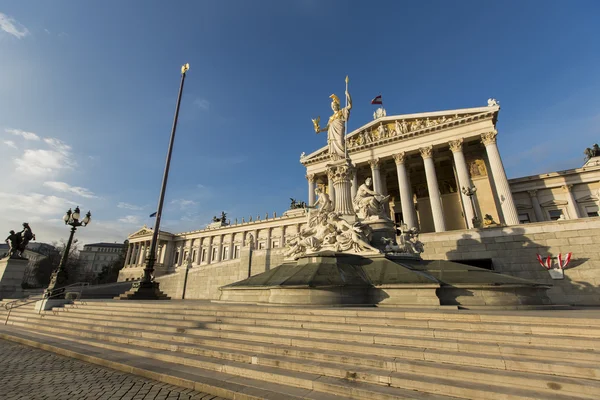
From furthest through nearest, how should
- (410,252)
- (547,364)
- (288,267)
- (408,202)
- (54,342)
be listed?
1. (408,202)
2. (410,252)
3. (288,267)
4. (54,342)
5. (547,364)

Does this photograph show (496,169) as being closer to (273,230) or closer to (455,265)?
(455,265)

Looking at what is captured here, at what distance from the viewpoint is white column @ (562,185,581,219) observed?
30.6 meters

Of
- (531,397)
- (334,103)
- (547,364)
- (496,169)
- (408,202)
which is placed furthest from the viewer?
(408,202)

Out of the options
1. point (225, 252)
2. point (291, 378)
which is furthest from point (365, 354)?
point (225, 252)

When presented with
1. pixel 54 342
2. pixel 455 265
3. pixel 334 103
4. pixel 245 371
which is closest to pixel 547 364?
pixel 245 371

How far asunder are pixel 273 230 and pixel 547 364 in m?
51.5

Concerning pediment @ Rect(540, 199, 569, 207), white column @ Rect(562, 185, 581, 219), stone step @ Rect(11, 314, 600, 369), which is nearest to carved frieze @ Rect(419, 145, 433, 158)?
pediment @ Rect(540, 199, 569, 207)

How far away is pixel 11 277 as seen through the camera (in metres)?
18.0

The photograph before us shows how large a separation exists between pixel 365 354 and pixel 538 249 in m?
19.5

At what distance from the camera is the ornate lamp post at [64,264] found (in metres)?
12.6

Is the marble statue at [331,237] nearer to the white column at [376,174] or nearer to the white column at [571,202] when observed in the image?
the white column at [376,174]

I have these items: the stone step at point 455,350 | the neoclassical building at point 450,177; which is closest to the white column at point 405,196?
the neoclassical building at point 450,177

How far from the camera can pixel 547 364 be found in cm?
360

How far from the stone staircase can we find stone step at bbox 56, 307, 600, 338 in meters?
0.02
